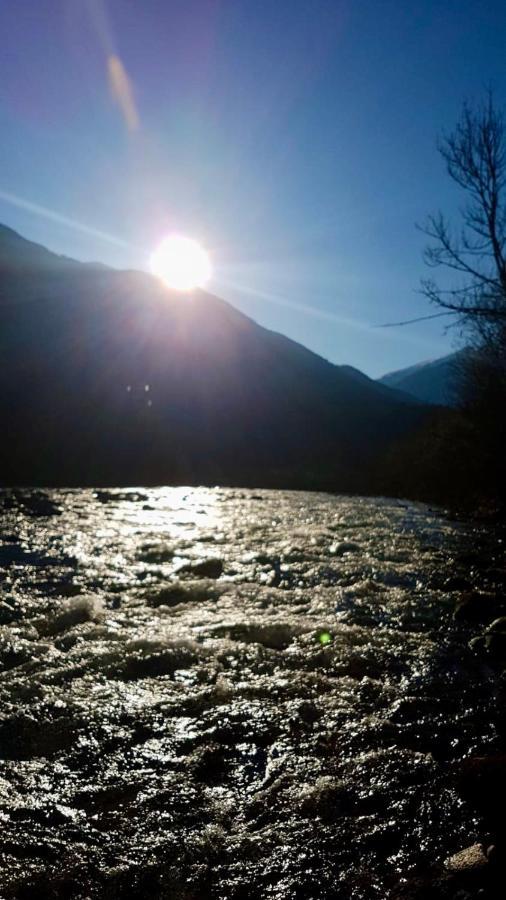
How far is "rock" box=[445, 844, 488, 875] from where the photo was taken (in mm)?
3090

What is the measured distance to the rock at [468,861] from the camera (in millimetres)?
3090

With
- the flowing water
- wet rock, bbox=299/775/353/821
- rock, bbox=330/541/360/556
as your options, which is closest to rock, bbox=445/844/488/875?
the flowing water

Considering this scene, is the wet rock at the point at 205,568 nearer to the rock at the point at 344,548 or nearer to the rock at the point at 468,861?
the rock at the point at 344,548

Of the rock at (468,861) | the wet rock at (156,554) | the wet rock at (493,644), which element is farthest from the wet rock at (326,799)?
Result: the wet rock at (156,554)

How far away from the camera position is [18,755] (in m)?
4.64

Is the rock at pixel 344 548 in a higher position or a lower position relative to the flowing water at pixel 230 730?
higher

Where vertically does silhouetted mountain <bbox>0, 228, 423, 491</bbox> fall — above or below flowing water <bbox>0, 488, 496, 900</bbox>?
above

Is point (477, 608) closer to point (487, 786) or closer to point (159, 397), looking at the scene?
point (487, 786)

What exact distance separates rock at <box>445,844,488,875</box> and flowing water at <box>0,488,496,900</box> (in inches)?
5.8

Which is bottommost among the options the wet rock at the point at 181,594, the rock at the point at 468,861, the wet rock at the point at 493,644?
the wet rock at the point at 181,594

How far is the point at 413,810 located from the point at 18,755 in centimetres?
347

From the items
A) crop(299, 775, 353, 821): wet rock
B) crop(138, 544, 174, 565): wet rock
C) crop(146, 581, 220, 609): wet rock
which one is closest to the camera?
crop(299, 775, 353, 821): wet rock

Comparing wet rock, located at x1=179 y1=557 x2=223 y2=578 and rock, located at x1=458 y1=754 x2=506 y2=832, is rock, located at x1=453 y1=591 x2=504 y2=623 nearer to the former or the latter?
rock, located at x1=458 y1=754 x2=506 y2=832

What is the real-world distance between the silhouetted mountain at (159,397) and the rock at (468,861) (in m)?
34.4
